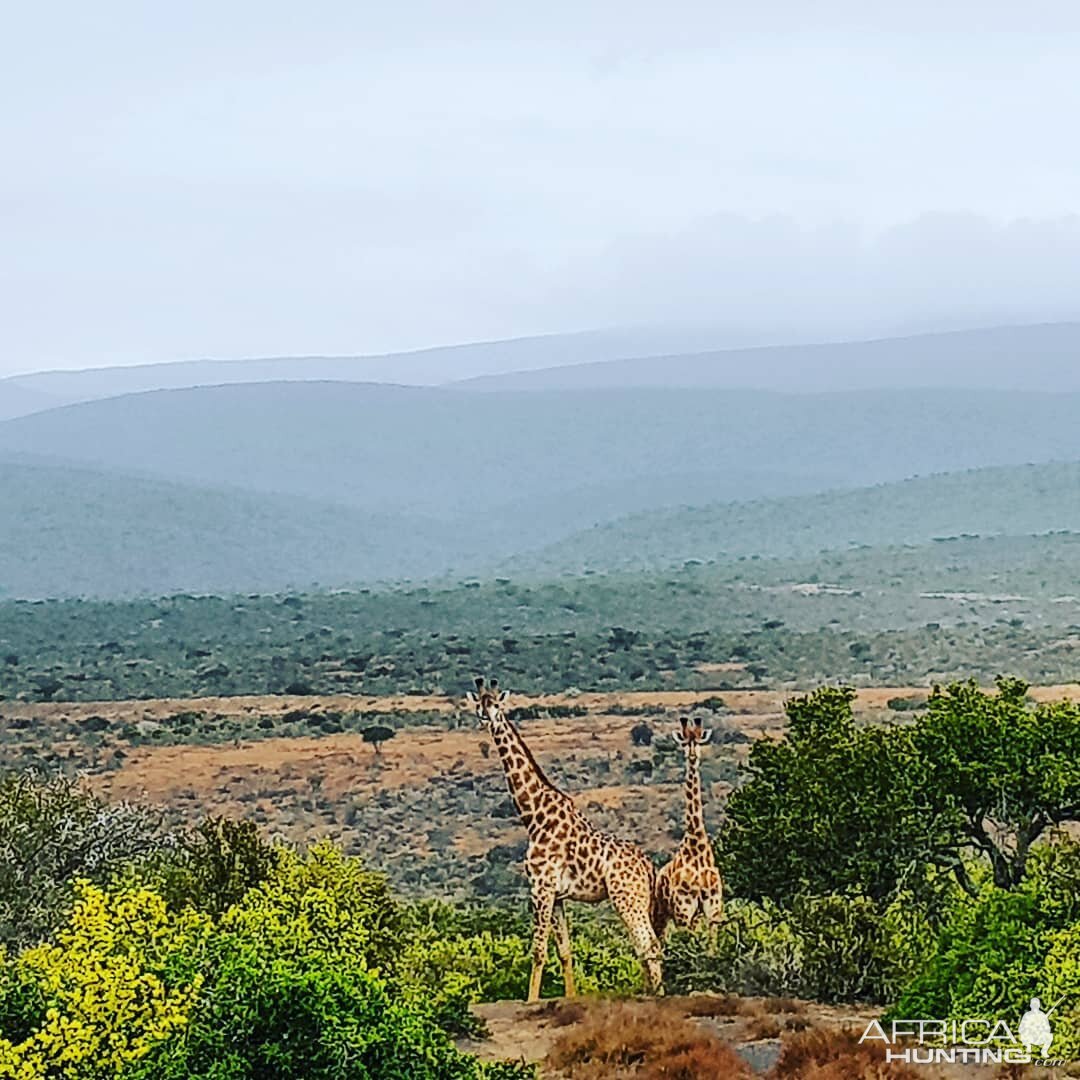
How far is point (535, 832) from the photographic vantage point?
1591 centimetres

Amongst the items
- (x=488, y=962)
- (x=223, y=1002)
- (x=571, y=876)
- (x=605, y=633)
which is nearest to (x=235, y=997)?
(x=223, y=1002)

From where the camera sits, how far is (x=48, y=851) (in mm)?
Answer: 18594

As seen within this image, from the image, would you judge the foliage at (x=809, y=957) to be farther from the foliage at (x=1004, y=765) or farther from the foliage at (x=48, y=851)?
the foliage at (x=48, y=851)

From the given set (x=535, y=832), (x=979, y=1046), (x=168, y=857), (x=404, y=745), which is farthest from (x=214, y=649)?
(x=979, y=1046)

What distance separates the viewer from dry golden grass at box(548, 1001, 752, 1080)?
1266 centimetres

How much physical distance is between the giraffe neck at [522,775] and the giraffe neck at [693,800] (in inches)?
52.1

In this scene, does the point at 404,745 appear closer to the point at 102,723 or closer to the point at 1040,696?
the point at 102,723

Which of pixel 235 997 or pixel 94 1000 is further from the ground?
pixel 235 997

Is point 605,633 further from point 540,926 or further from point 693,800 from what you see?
point 540,926

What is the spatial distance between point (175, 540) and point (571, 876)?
13345 centimetres

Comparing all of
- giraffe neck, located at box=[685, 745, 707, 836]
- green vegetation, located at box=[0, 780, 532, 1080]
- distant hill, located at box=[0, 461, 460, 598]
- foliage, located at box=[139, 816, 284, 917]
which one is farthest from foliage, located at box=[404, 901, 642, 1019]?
distant hill, located at box=[0, 461, 460, 598]

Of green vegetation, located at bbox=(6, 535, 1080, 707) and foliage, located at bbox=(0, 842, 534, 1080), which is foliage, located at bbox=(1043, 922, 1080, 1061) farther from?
green vegetation, located at bbox=(6, 535, 1080, 707)

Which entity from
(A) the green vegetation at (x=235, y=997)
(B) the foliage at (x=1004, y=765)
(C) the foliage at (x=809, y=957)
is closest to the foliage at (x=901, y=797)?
(B) the foliage at (x=1004, y=765)

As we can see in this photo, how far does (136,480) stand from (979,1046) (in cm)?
16115
